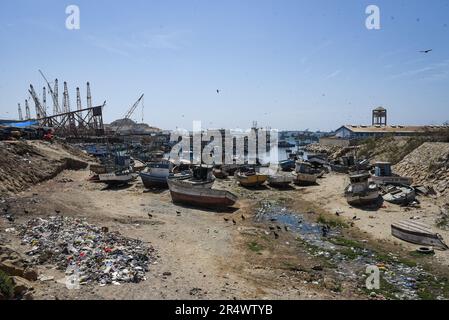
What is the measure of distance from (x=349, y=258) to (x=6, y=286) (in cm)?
1226

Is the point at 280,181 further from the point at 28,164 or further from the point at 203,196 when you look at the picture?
the point at 28,164

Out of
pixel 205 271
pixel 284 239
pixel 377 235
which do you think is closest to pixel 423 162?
pixel 377 235

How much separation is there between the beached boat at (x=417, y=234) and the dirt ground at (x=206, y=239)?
51 cm

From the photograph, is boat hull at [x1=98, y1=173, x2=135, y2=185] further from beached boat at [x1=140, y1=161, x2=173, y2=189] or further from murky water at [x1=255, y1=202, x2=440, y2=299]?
murky water at [x1=255, y1=202, x2=440, y2=299]

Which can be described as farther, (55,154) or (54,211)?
(55,154)

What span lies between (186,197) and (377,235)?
1290 centimetres

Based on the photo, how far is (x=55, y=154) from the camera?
121ft

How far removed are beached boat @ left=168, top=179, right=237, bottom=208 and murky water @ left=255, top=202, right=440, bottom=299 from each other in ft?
11.0

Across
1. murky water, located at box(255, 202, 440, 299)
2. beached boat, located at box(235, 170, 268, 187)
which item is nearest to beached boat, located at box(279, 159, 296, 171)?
beached boat, located at box(235, 170, 268, 187)

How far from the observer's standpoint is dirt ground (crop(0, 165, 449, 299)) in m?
10.5

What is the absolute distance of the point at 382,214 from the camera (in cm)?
2091

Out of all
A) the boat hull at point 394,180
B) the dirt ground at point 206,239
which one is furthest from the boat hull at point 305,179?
the boat hull at point 394,180
